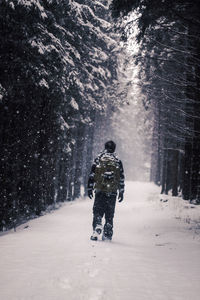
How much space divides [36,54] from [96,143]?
25.2 meters

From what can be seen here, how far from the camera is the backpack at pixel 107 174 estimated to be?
279 inches

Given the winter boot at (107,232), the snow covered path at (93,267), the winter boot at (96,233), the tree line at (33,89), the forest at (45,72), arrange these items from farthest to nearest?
the tree line at (33,89) → the forest at (45,72) → the winter boot at (107,232) → the winter boot at (96,233) → the snow covered path at (93,267)

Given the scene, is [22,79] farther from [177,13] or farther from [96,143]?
[96,143]

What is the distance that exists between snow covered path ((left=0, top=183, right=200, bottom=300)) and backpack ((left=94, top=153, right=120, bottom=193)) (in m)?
1.25

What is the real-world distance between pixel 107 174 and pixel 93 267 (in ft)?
8.89

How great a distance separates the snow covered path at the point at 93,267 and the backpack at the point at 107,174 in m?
1.25

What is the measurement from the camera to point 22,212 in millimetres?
12000

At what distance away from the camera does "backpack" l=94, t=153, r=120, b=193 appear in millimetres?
7074

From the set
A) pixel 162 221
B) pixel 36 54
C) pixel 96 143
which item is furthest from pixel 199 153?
pixel 96 143

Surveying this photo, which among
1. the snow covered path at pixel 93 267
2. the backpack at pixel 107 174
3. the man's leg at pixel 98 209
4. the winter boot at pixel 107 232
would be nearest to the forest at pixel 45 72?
the backpack at pixel 107 174

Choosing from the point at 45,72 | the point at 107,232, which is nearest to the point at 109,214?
the point at 107,232

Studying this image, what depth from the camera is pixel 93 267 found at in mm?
4691

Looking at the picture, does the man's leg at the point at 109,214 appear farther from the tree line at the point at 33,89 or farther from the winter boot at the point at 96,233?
the tree line at the point at 33,89

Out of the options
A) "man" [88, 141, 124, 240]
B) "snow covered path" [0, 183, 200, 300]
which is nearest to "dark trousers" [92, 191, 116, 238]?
"man" [88, 141, 124, 240]
